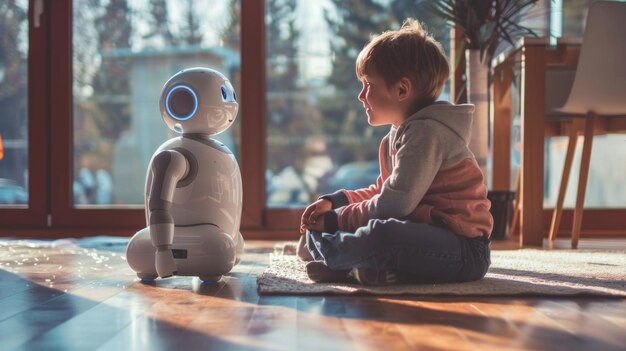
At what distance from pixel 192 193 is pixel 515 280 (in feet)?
2.39

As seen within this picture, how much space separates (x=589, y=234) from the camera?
3.07 meters

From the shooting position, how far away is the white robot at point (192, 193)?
1.50 metres

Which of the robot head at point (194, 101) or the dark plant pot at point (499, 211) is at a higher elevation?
the robot head at point (194, 101)

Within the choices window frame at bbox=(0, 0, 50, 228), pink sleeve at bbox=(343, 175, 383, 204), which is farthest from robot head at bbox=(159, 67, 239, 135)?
window frame at bbox=(0, 0, 50, 228)

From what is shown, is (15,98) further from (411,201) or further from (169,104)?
(411,201)

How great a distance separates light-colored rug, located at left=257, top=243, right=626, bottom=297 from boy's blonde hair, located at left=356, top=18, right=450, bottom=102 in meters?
0.44

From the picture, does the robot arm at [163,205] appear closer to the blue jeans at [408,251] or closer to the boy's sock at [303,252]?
the blue jeans at [408,251]

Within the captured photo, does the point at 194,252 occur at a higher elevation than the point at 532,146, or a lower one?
lower

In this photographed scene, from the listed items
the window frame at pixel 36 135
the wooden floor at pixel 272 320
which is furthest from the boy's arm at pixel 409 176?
the window frame at pixel 36 135

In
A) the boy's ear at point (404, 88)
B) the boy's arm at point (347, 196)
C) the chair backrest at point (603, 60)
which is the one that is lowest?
the boy's arm at point (347, 196)

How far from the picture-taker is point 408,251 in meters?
1.44

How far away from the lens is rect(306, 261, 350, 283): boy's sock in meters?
1.52

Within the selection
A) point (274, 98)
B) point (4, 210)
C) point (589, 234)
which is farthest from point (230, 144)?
point (589, 234)

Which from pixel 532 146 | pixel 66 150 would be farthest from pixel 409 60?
pixel 66 150
